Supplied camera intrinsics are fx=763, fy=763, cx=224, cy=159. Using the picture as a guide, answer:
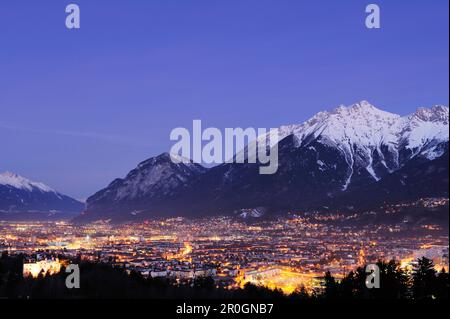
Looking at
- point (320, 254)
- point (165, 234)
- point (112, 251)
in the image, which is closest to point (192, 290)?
point (112, 251)

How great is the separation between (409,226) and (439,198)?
32147 millimetres

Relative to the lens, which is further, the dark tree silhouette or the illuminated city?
the illuminated city

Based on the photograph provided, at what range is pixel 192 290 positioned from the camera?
58094 mm

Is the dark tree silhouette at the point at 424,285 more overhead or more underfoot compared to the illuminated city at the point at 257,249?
more underfoot

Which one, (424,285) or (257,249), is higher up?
(257,249)

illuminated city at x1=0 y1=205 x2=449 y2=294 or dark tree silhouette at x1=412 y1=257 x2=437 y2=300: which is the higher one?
illuminated city at x1=0 y1=205 x2=449 y2=294

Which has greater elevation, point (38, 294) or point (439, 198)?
point (439, 198)

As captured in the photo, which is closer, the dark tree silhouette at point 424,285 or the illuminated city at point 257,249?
the dark tree silhouette at point 424,285

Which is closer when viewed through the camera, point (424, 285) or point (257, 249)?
point (424, 285)
